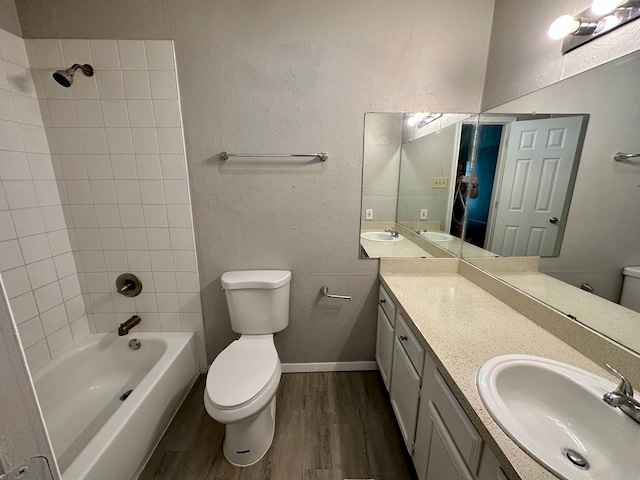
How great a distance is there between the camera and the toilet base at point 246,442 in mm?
1263

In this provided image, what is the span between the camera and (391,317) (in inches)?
57.6

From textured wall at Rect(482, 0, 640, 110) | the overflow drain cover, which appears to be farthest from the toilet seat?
textured wall at Rect(482, 0, 640, 110)

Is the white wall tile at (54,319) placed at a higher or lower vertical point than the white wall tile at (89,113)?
lower

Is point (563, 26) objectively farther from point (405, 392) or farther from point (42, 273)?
point (42, 273)

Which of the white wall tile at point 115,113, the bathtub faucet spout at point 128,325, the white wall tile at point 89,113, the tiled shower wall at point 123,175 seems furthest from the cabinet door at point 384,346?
the white wall tile at point 89,113

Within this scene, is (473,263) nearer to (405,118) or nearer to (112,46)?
(405,118)

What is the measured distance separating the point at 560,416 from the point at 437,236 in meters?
1.19

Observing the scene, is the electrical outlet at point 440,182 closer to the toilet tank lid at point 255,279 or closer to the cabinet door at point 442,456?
the toilet tank lid at point 255,279

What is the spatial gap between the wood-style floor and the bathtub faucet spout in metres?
0.58

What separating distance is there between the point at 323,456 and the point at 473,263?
1.36 metres

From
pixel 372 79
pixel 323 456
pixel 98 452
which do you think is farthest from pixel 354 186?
pixel 98 452

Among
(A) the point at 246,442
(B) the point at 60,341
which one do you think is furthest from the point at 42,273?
(A) the point at 246,442

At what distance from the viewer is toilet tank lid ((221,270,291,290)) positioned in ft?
5.09

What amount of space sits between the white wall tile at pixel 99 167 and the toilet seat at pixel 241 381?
1.26 meters
